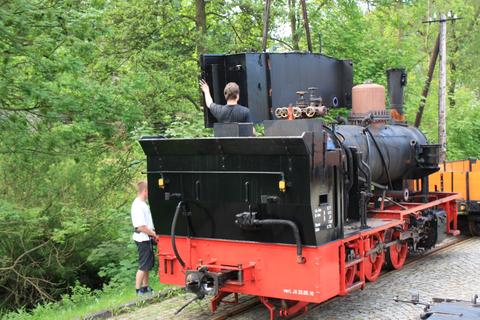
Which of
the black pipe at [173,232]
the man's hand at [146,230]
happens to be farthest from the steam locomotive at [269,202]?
the man's hand at [146,230]

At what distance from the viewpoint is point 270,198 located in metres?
6.00

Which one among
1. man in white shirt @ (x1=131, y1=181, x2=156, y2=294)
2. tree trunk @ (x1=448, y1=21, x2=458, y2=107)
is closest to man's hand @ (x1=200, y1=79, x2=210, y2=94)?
man in white shirt @ (x1=131, y1=181, x2=156, y2=294)

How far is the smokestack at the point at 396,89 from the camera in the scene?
10.7m

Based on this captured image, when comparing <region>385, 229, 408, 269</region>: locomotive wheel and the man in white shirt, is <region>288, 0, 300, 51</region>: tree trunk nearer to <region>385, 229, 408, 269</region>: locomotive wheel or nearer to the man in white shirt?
<region>385, 229, 408, 269</region>: locomotive wheel

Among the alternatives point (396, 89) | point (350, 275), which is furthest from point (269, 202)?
point (396, 89)

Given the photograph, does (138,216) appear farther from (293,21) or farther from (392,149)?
(293,21)

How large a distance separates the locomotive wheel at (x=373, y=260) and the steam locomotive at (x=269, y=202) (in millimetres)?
22

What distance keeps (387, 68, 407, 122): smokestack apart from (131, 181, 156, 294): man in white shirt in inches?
196

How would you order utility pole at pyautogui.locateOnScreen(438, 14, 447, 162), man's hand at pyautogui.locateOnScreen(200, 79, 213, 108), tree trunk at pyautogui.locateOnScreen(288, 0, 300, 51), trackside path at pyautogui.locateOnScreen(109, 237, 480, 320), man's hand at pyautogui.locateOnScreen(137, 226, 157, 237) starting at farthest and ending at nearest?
utility pole at pyautogui.locateOnScreen(438, 14, 447, 162) → tree trunk at pyautogui.locateOnScreen(288, 0, 300, 51) → man's hand at pyautogui.locateOnScreen(137, 226, 157, 237) → man's hand at pyautogui.locateOnScreen(200, 79, 213, 108) → trackside path at pyautogui.locateOnScreen(109, 237, 480, 320)

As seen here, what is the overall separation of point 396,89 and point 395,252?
336 cm

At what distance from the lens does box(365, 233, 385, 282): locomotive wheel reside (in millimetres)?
7396

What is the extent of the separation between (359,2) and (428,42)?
12.5 metres

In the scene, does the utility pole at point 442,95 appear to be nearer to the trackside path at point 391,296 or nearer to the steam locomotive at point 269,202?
the trackside path at point 391,296

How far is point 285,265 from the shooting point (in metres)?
6.04
